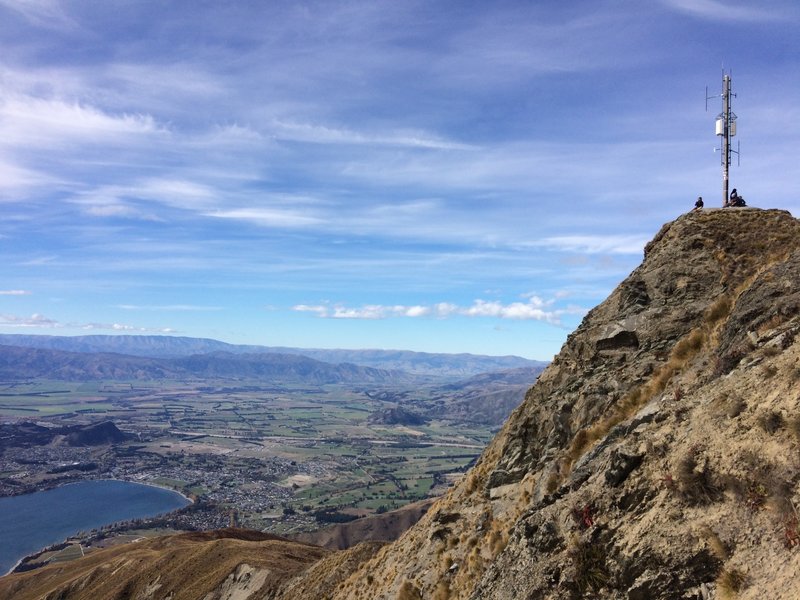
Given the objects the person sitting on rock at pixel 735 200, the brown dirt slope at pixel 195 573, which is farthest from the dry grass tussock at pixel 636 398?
the brown dirt slope at pixel 195 573

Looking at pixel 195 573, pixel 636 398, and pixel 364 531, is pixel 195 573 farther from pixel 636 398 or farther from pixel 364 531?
pixel 364 531

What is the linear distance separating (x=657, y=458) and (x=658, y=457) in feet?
0.14

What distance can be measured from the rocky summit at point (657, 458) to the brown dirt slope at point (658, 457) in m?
0.05

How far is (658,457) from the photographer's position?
45.1ft

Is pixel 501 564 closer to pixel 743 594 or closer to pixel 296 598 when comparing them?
pixel 743 594

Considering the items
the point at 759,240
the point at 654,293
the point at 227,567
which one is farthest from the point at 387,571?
the point at 227,567

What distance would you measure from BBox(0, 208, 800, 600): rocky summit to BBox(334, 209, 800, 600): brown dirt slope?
0.16 ft

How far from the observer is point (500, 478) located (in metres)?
25.9

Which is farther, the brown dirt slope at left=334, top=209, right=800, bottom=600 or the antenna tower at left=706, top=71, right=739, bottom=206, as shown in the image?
the antenna tower at left=706, top=71, right=739, bottom=206

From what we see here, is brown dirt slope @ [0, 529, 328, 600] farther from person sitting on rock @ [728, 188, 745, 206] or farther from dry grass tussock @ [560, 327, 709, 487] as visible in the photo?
person sitting on rock @ [728, 188, 745, 206]

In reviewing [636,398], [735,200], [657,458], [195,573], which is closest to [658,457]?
[657,458]

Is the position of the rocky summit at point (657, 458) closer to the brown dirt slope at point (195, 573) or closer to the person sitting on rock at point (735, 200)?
the person sitting on rock at point (735, 200)

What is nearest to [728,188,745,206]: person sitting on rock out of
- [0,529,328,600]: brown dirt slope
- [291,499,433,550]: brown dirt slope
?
[0,529,328,600]: brown dirt slope

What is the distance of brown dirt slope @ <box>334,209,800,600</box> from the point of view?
36.3 feet
